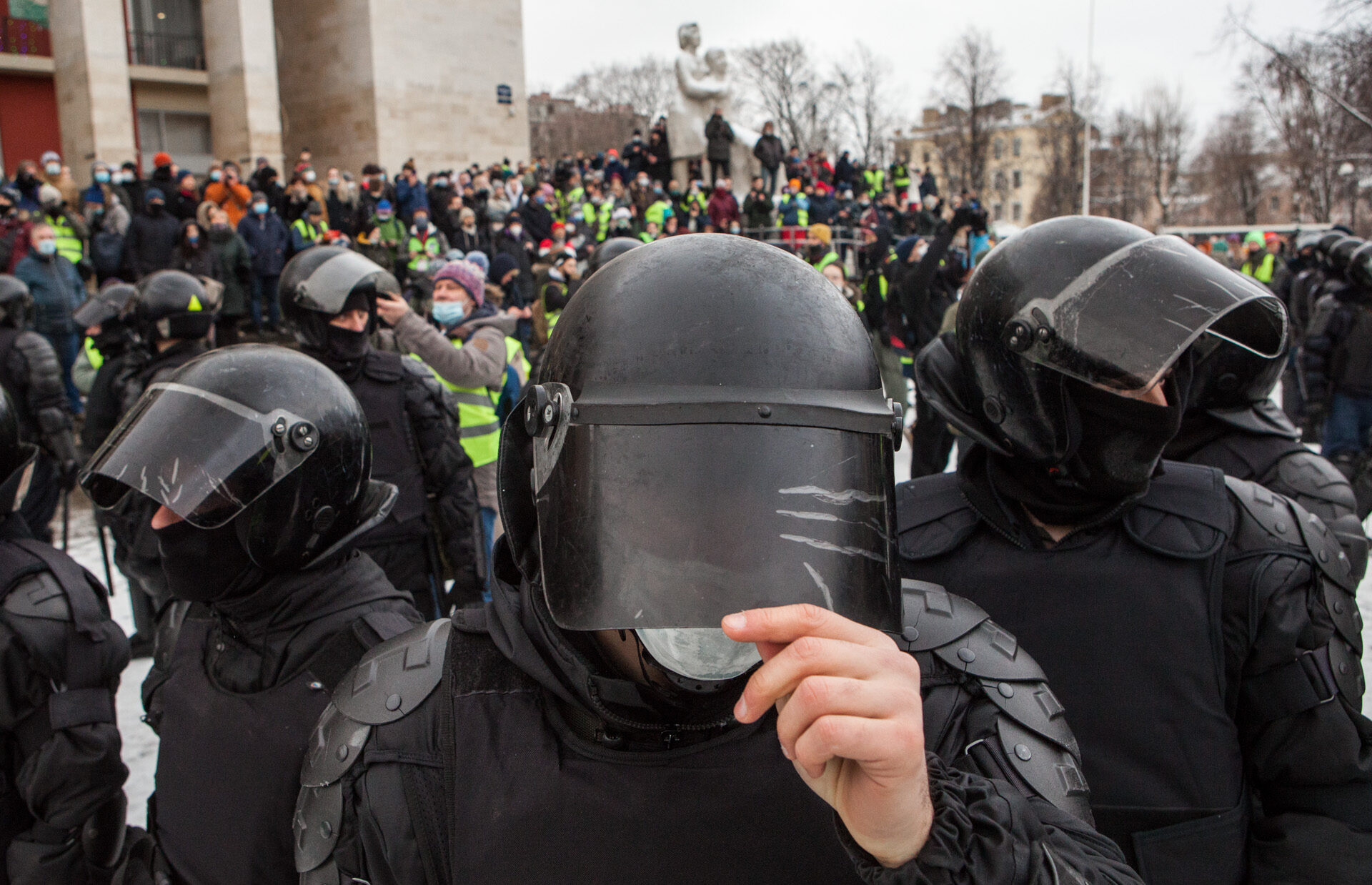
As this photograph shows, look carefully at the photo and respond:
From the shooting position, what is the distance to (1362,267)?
6434mm

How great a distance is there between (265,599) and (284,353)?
22.6 inches

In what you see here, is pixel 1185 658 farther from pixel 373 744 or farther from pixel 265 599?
pixel 265 599

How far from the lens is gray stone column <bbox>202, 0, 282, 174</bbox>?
2277 centimetres

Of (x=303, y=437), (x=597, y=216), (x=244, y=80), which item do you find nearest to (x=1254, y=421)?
(x=303, y=437)

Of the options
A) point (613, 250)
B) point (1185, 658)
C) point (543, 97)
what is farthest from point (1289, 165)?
point (1185, 658)

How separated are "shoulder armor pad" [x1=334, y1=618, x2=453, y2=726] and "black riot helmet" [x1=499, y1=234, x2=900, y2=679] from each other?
0.35m

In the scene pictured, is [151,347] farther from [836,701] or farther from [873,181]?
[873,181]

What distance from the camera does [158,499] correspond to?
6.45 feet

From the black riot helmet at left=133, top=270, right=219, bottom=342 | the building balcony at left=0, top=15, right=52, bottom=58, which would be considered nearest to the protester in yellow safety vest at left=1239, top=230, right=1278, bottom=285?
the black riot helmet at left=133, top=270, right=219, bottom=342

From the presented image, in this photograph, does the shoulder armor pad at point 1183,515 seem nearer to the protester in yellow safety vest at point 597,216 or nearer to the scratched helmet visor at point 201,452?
the scratched helmet visor at point 201,452

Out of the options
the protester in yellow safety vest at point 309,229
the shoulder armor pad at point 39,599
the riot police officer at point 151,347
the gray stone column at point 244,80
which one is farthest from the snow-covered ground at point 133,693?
the gray stone column at point 244,80

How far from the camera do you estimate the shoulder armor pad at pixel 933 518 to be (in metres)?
1.83

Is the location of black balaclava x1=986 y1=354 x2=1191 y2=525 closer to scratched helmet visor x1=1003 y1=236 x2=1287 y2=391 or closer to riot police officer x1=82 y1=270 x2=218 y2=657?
scratched helmet visor x1=1003 y1=236 x2=1287 y2=391

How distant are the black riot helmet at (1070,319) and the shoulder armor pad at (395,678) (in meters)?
1.09
